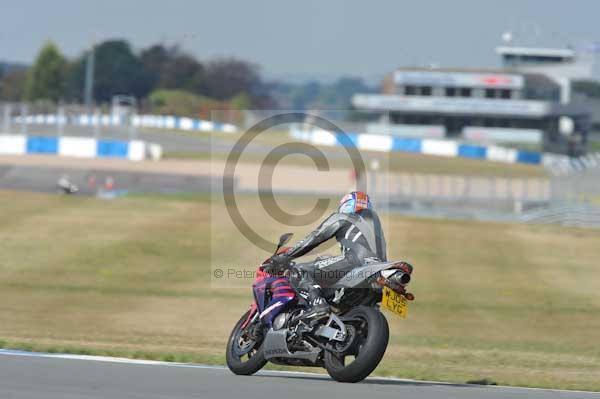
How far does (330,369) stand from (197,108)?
89.4 metres

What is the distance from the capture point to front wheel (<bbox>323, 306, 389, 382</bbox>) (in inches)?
319

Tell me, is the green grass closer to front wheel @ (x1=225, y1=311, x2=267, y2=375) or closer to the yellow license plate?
front wheel @ (x1=225, y1=311, x2=267, y2=375)

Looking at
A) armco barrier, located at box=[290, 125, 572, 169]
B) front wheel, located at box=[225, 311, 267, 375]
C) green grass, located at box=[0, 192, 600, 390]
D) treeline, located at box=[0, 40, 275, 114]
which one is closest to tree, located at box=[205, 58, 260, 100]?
treeline, located at box=[0, 40, 275, 114]

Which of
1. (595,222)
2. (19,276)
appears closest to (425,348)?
(19,276)

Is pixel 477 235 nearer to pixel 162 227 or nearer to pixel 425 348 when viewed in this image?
pixel 162 227

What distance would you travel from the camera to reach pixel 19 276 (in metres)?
20.7

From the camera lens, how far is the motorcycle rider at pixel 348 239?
8883 millimetres

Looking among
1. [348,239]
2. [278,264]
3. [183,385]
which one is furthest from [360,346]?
[183,385]

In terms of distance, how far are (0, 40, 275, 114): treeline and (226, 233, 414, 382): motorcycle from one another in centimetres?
8609

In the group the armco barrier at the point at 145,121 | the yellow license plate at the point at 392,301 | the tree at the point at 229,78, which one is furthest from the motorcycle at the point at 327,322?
the tree at the point at 229,78

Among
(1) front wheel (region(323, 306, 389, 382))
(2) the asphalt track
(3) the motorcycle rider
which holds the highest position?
(3) the motorcycle rider

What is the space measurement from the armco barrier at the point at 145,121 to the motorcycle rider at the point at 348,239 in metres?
76.4

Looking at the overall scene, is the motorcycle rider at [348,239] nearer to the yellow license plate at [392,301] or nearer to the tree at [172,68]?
the yellow license plate at [392,301]

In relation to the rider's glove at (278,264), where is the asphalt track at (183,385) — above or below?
below
